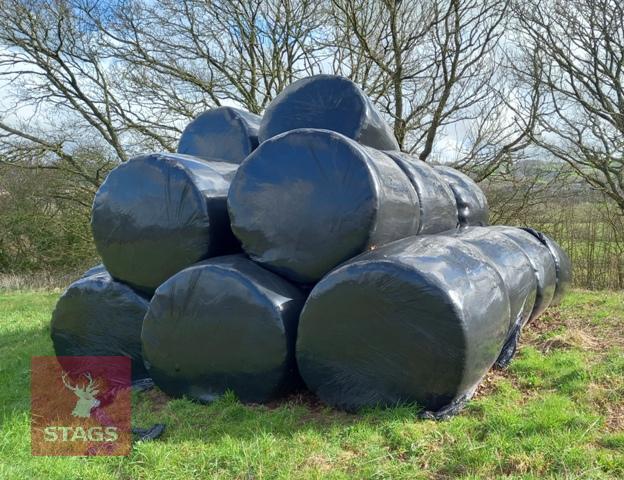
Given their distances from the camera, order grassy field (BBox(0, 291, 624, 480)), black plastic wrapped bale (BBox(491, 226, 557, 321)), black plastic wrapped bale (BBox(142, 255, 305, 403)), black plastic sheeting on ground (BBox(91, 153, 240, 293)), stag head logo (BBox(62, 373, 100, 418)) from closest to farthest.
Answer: grassy field (BBox(0, 291, 624, 480)) < black plastic wrapped bale (BBox(142, 255, 305, 403)) < stag head logo (BBox(62, 373, 100, 418)) < black plastic sheeting on ground (BBox(91, 153, 240, 293)) < black plastic wrapped bale (BBox(491, 226, 557, 321))

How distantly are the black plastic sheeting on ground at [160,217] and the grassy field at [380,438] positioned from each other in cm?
96

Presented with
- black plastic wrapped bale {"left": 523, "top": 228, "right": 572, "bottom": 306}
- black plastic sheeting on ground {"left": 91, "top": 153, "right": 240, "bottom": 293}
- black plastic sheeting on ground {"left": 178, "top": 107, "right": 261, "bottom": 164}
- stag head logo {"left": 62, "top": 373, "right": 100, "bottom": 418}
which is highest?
black plastic sheeting on ground {"left": 178, "top": 107, "right": 261, "bottom": 164}

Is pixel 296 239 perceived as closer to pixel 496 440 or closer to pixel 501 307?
pixel 501 307

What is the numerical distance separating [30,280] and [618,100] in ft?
46.5

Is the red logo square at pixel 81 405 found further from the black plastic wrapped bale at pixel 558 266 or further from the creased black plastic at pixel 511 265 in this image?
the black plastic wrapped bale at pixel 558 266

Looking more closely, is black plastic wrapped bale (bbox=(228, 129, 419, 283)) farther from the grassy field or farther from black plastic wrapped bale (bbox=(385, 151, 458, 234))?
the grassy field

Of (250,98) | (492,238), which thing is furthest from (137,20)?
(492,238)

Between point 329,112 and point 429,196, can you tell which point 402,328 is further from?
point 329,112

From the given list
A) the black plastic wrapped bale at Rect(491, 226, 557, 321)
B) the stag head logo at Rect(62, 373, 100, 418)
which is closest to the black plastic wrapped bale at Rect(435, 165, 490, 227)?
the black plastic wrapped bale at Rect(491, 226, 557, 321)

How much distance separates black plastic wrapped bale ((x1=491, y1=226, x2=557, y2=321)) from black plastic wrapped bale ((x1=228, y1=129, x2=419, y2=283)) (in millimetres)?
1939

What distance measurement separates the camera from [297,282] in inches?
141

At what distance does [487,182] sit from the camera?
1109 cm

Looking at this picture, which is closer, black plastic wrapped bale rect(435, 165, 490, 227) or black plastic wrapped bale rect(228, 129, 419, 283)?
black plastic wrapped bale rect(228, 129, 419, 283)

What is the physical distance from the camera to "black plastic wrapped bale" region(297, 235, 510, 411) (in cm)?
293
